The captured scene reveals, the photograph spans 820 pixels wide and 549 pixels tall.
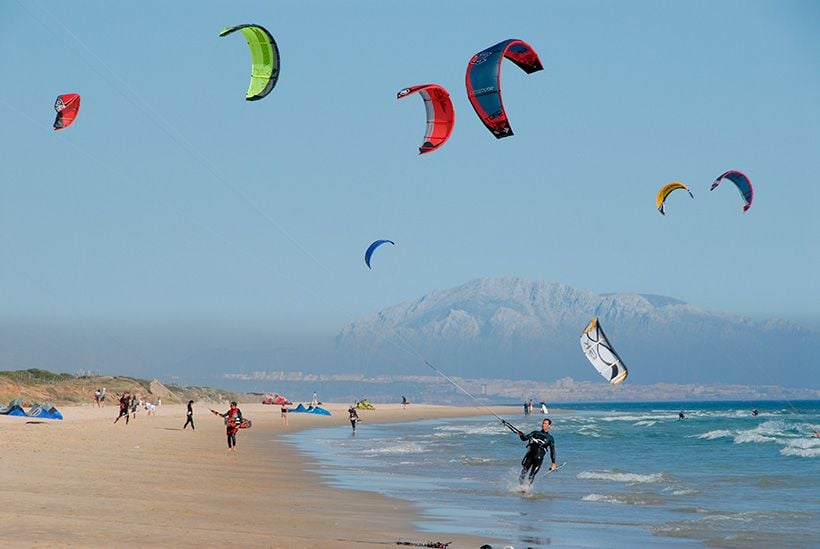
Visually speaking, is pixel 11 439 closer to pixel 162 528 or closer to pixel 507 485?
pixel 507 485

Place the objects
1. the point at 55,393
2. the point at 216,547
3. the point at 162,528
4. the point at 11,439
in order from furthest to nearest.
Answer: the point at 55,393
the point at 11,439
the point at 162,528
the point at 216,547

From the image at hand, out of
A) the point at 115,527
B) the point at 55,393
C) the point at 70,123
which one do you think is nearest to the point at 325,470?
the point at 70,123

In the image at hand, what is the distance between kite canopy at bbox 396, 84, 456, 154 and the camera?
71.4 feet

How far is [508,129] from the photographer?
19.0 m

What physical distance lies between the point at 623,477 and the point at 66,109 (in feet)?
47.3

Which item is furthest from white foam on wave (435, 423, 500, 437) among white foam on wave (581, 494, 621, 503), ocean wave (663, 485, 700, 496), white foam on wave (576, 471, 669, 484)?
white foam on wave (581, 494, 621, 503)

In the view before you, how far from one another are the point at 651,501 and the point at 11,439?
39.9 ft

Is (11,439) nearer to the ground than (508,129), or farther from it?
nearer to the ground

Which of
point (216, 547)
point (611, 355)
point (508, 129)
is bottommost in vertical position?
point (216, 547)

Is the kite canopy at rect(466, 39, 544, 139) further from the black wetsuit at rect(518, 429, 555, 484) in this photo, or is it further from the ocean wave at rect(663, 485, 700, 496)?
the ocean wave at rect(663, 485, 700, 496)

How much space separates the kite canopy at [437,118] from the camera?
71.4ft

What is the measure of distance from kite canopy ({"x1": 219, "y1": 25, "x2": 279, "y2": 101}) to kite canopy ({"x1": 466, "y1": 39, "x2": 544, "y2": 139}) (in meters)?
3.67

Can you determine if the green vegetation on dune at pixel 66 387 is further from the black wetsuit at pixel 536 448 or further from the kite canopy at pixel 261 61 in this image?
the black wetsuit at pixel 536 448

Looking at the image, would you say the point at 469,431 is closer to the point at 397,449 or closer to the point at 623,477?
the point at 397,449
